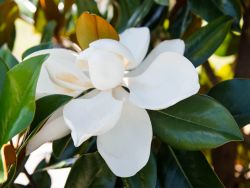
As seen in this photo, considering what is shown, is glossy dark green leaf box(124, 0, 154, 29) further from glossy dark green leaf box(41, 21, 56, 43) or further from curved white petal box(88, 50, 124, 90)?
curved white petal box(88, 50, 124, 90)

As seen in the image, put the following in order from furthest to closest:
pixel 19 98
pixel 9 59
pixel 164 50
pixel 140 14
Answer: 1. pixel 140 14
2. pixel 9 59
3. pixel 164 50
4. pixel 19 98

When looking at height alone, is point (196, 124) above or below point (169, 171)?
above

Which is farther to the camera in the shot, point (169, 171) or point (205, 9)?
point (205, 9)

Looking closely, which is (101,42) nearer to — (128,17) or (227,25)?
(227,25)

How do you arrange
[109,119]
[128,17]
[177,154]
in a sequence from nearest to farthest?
[109,119]
[177,154]
[128,17]

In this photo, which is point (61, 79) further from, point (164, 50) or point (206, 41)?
point (206, 41)

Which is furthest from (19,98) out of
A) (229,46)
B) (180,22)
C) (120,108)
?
(229,46)

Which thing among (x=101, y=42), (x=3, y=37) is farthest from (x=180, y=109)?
(x=3, y=37)
